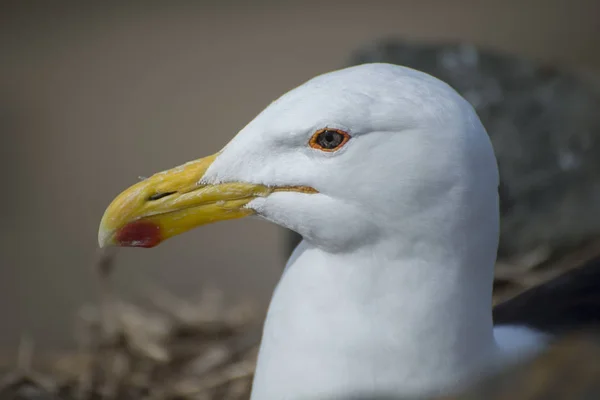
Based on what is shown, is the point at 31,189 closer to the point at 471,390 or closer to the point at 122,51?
the point at 122,51

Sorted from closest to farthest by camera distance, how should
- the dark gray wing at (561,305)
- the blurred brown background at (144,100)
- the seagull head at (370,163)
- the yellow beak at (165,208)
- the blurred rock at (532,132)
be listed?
the seagull head at (370,163) → the yellow beak at (165,208) → the dark gray wing at (561,305) → the blurred rock at (532,132) → the blurred brown background at (144,100)

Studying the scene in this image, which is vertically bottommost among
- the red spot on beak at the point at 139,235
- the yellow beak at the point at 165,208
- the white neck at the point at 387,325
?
the white neck at the point at 387,325

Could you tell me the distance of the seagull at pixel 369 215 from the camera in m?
1.58

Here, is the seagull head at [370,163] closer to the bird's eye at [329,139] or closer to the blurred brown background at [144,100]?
the bird's eye at [329,139]

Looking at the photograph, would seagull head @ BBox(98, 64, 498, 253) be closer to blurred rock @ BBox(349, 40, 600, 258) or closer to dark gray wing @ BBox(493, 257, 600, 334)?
dark gray wing @ BBox(493, 257, 600, 334)

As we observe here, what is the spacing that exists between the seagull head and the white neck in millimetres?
55

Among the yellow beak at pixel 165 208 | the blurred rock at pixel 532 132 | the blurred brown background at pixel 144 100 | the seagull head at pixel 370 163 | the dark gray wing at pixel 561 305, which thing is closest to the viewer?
the seagull head at pixel 370 163

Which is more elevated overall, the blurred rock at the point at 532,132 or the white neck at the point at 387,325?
the blurred rock at the point at 532,132

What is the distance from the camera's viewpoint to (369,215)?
1.60 meters

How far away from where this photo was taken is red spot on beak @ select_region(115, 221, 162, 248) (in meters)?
1.73

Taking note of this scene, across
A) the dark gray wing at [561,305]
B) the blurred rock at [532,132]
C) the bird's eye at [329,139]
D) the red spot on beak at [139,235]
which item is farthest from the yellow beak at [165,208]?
the blurred rock at [532,132]

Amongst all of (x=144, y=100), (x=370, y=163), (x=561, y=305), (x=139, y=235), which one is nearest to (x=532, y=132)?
(x=561, y=305)

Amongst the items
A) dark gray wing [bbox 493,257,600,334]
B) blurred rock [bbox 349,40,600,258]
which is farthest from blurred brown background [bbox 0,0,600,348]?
dark gray wing [bbox 493,257,600,334]

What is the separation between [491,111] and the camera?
3.10 metres
